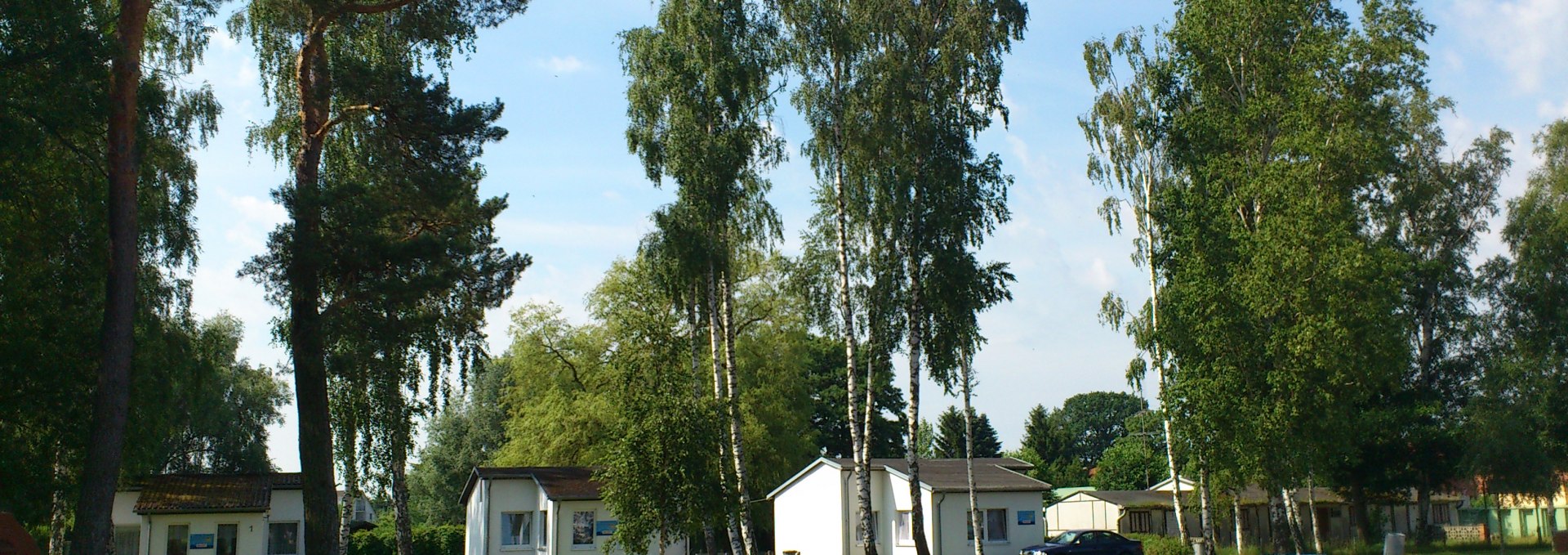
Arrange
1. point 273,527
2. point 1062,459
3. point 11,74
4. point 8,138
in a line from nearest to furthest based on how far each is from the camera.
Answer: point 8,138 < point 11,74 < point 273,527 < point 1062,459

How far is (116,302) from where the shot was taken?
62.1ft

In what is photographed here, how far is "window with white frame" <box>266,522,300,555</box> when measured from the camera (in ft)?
122

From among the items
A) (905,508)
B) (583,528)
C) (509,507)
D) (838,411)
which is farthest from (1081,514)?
(509,507)

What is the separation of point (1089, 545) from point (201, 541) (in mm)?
26313

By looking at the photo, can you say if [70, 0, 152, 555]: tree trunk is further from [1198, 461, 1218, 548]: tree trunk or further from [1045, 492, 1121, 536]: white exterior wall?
[1045, 492, 1121, 536]: white exterior wall

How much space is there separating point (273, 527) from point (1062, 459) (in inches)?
2393

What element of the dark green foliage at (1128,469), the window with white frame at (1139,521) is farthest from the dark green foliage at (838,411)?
the dark green foliage at (1128,469)

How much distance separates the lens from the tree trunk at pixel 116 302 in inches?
710

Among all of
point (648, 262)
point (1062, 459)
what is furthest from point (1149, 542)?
point (1062, 459)

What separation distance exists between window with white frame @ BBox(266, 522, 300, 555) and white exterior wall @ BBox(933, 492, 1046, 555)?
20.4 metres

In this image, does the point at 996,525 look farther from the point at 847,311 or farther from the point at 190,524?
the point at 190,524

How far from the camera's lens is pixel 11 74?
19.3 metres

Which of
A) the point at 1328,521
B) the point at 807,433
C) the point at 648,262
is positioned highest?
the point at 648,262

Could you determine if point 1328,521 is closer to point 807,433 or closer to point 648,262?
point 807,433
